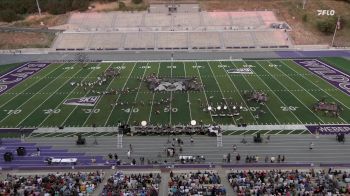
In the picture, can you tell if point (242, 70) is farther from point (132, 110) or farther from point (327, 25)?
point (327, 25)

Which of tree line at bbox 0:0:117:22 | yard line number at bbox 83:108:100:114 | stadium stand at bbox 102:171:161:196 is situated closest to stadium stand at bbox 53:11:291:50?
tree line at bbox 0:0:117:22

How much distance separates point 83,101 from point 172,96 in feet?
33.1

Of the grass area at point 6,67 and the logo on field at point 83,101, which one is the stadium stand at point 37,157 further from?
the grass area at point 6,67

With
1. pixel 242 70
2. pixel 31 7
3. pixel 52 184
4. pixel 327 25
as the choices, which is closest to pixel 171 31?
pixel 242 70

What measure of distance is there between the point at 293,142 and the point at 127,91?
21.1 metres

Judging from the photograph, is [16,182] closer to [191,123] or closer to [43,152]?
[43,152]

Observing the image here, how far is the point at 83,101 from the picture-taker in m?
42.8

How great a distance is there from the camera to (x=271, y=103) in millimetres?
41438

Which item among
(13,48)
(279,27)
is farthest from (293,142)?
(13,48)

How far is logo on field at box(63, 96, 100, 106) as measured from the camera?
4214 cm

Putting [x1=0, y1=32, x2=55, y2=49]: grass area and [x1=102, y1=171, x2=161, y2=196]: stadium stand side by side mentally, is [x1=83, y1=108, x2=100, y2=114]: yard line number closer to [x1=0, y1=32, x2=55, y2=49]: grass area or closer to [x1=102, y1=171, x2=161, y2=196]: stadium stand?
[x1=102, y1=171, x2=161, y2=196]: stadium stand

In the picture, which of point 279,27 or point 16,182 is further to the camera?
point 279,27

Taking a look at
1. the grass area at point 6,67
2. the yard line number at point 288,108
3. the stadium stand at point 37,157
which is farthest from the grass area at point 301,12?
the stadium stand at point 37,157

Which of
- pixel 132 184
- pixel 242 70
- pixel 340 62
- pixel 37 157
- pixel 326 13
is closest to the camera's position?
pixel 132 184
